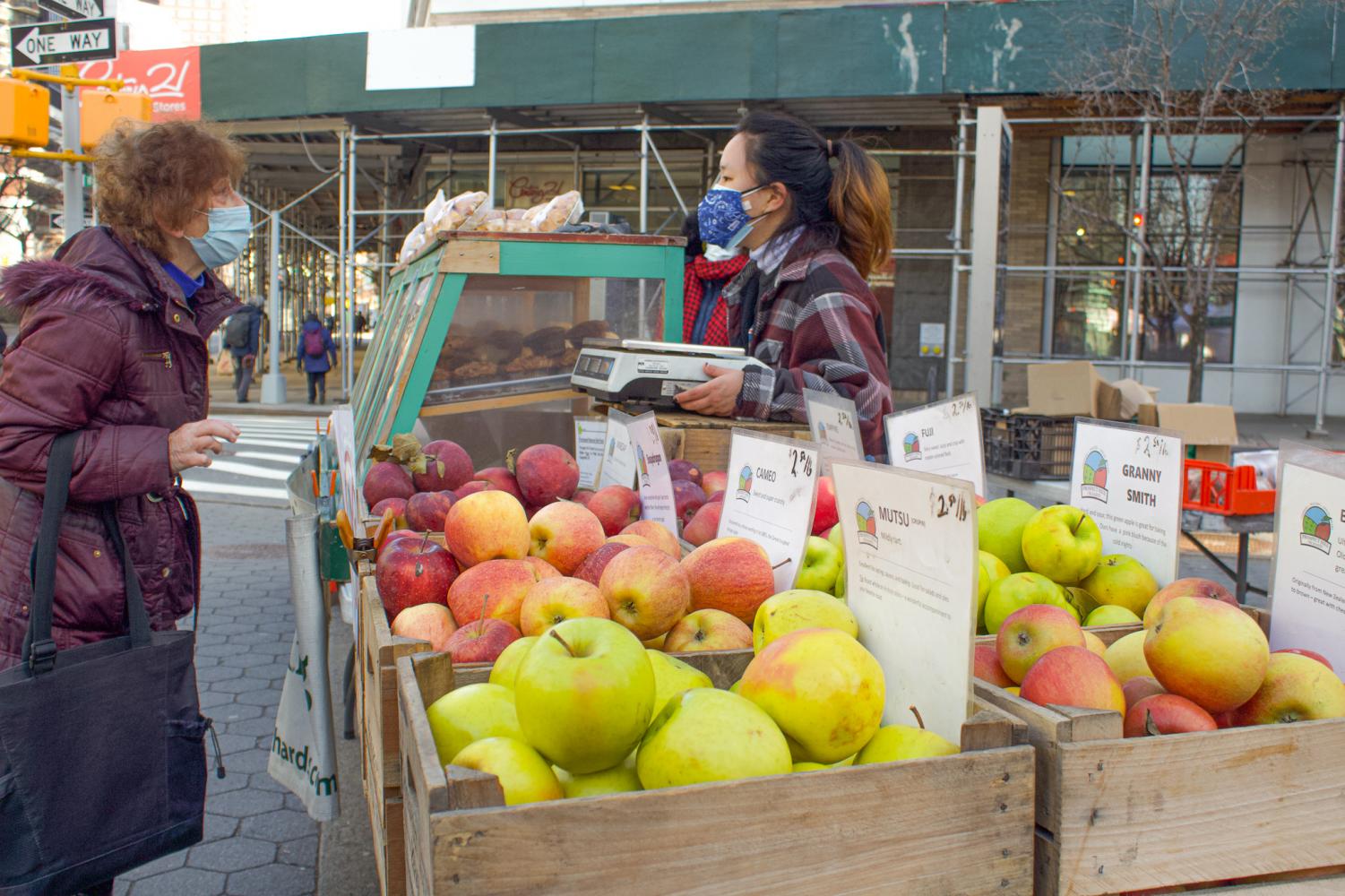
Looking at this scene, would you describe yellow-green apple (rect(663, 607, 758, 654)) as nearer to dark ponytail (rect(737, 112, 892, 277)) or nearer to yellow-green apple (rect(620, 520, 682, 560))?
yellow-green apple (rect(620, 520, 682, 560))

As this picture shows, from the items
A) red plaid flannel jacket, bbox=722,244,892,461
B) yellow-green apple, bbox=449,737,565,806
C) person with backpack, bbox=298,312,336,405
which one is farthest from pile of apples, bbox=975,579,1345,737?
person with backpack, bbox=298,312,336,405

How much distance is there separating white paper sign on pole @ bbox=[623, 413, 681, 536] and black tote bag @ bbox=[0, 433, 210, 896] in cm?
117

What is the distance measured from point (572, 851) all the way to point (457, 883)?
0.39 feet

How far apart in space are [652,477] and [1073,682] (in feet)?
4.39

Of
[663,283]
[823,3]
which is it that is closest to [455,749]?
[663,283]

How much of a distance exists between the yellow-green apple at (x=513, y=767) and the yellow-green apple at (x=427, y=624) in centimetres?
64

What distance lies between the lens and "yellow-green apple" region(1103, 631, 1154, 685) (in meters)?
1.74

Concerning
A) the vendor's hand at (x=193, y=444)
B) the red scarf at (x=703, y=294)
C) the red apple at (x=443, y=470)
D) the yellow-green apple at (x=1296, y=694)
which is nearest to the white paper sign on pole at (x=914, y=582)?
the yellow-green apple at (x=1296, y=694)

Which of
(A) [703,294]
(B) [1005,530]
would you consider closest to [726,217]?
(B) [1005,530]

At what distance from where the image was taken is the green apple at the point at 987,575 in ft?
6.76

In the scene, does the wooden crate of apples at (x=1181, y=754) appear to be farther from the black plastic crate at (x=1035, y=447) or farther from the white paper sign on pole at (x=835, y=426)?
the black plastic crate at (x=1035, y=447)

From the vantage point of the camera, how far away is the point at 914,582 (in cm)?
151

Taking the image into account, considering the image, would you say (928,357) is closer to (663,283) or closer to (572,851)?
(663,283)

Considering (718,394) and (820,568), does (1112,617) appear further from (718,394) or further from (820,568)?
(718,394)
